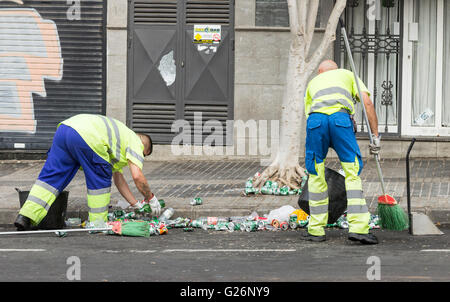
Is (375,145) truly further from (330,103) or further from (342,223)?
(342,223)

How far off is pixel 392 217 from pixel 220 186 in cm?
371

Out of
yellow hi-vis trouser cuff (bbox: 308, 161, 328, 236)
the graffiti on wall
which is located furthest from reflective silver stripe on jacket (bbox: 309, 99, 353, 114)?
the graffiti on wall

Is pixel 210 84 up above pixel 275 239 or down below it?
above

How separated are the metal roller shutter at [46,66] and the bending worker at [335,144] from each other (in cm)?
683

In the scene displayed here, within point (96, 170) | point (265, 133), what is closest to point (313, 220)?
point (96, 170)

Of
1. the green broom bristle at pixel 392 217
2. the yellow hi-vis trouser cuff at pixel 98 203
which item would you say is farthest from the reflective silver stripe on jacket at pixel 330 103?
the yellow hi-vis trouser cuff at pixel 98 203

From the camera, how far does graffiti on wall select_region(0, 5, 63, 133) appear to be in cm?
1525

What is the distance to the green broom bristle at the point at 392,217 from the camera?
30.3 ft

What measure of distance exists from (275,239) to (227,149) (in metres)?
5.91

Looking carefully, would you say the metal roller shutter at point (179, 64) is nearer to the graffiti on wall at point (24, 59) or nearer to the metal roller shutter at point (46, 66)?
the metal roller shutter at point (46, 66)

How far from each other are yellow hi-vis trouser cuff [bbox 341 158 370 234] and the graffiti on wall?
7594mm

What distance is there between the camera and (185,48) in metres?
15.2
